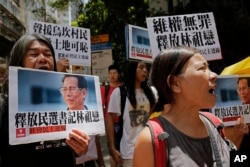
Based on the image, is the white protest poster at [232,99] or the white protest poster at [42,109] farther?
the white protest poster at [232,99]

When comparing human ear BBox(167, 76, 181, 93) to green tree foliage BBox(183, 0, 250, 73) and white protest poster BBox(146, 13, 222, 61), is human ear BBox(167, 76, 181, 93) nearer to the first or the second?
white protest poster BBox(146, 13, 222, 61)

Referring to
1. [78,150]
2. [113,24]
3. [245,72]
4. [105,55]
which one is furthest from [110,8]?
[78,150]

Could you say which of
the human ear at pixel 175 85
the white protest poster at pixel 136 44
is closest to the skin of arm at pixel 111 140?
the white protest poster at pixel 136 44

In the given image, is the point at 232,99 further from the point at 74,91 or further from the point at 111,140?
the point at 111,140

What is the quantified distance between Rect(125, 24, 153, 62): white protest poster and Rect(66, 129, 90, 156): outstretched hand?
268cm

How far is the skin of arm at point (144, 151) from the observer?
1.76m

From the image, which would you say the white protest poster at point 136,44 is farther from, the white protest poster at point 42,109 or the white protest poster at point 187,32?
the white protest poster at point 42,109

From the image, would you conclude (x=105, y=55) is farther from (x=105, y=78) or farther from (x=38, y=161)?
(x=38, y=161)

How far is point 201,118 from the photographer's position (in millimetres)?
2012

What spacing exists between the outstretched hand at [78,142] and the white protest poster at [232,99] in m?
1.14

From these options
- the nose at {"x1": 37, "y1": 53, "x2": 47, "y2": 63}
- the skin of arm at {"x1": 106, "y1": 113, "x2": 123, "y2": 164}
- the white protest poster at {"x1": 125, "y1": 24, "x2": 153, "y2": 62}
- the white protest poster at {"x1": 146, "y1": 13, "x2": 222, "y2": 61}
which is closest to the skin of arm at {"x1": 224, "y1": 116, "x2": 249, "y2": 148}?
the nose at {"x1": 37, "y1": 53, "x2": 47, "y2": 63}

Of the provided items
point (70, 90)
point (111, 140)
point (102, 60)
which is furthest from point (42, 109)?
point (102, 60)

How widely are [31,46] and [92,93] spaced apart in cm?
49

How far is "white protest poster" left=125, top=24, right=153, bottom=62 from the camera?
192 inches
